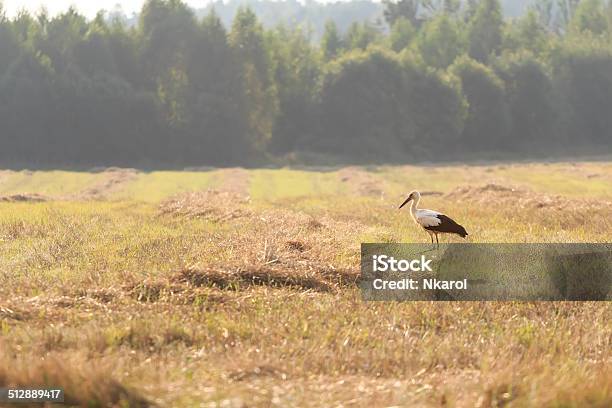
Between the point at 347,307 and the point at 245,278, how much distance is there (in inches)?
82.7

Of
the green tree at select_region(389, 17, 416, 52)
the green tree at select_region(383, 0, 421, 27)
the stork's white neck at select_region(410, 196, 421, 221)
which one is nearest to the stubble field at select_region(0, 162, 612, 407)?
the stork's white neck at select_region(410, 196, 421, 221)

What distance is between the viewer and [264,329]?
31.7 ft

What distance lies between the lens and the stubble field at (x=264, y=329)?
7.82 metres

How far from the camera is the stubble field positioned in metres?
7.82

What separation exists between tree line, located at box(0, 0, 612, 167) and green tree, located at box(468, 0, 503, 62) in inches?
190

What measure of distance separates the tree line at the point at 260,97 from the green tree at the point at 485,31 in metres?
4.83

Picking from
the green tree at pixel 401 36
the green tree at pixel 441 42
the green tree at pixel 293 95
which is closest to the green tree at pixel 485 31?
the green tree at pixel 441 42

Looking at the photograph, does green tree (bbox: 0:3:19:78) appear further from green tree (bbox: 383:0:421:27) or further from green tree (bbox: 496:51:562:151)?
green tree (bbox: 383:0:421:27)

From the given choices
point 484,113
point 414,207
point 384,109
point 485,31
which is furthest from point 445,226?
point 485,31

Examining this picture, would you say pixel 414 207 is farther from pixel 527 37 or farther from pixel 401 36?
pixel 527 37

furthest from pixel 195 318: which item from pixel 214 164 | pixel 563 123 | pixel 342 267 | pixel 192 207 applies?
pixel 563 123

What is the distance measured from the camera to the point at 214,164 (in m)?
68.9

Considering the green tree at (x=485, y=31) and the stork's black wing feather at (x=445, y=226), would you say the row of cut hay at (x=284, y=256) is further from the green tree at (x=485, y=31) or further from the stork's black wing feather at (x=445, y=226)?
the green tree at (x=485, y=31)

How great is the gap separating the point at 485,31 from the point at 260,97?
1645 inches
